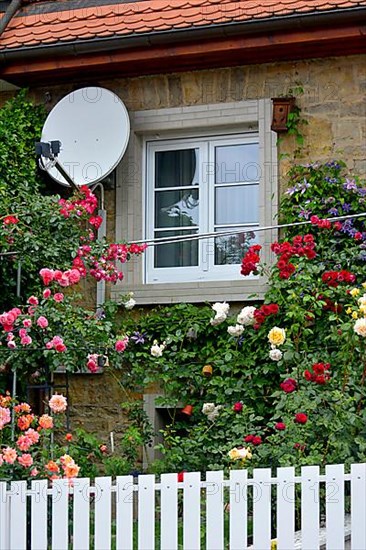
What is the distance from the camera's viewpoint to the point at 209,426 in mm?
8773

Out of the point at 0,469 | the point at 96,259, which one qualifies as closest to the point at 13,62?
the point at 96,259

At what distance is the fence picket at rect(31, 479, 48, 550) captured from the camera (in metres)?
6.04

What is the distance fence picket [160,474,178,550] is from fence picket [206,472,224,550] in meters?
0.16

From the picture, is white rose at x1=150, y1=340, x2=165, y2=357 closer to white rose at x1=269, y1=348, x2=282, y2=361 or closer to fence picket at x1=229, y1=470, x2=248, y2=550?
white rose at x1=269, y1=348, x2=282, y2=361

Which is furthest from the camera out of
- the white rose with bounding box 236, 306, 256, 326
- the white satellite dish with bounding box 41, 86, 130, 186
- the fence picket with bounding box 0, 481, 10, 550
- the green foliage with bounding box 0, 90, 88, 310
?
the white satellite dish with bounding box 41, 86, 130, 186

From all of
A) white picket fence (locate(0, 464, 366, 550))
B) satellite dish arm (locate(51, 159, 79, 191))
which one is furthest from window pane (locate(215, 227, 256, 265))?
white picket fence (locate(0, 464, 366, 550))

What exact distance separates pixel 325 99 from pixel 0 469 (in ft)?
13.9

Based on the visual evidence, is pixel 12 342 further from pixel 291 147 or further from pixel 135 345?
pixel 291 147

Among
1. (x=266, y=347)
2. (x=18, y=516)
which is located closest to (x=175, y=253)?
(x=266, y=347)

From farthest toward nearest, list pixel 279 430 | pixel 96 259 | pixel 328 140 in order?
pixel 328 140, pixel 96 259, pixel 279 430

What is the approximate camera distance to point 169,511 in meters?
5.85

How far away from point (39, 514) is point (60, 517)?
0.13m

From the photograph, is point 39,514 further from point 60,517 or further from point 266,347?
point 266,347

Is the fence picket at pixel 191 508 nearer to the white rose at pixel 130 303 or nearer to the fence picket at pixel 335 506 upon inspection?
the fence picket at pixel 335 506
